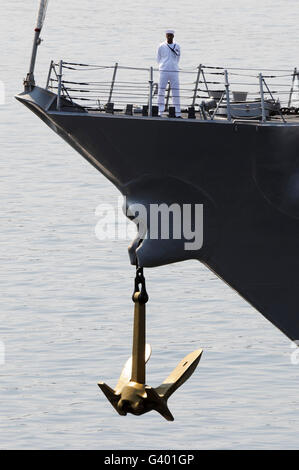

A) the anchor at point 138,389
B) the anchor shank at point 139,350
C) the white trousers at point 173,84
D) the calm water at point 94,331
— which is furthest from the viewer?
the calm water at point 94,331

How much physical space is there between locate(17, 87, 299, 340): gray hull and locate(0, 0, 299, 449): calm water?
16.9 feet

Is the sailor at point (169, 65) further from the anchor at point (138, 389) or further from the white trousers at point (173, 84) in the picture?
the anchor at point (138, 389)

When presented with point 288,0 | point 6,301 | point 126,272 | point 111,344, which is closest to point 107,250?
point 126,272

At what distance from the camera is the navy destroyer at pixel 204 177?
29.5m

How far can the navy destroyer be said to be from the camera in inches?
1160

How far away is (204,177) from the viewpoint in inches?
1184

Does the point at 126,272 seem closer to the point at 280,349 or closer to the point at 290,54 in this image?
the point at 280,349

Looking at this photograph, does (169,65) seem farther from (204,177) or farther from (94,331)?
(94,331)

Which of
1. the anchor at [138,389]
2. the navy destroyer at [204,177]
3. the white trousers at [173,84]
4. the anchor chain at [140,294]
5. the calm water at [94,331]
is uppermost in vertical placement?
the white trousers at [173,84]

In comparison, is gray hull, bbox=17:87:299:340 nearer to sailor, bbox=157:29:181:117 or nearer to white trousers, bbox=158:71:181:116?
white trousers, bbox=158:71:181:116

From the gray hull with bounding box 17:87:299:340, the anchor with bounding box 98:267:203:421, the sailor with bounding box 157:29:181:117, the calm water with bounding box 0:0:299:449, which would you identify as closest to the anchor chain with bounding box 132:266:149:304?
the anchor with bounding box 98:267:203:421

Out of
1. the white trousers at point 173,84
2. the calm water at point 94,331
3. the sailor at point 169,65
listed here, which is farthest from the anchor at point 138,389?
the calm water at point 94,331

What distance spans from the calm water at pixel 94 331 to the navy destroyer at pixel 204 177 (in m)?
5.08

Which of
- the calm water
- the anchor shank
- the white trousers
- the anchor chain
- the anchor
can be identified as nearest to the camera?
the anchor
